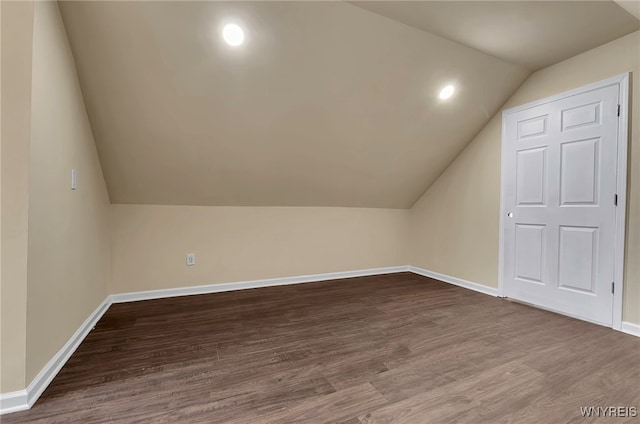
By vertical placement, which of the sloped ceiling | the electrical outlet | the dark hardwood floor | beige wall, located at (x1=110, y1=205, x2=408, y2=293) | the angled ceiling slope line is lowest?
the dark hardwood floor

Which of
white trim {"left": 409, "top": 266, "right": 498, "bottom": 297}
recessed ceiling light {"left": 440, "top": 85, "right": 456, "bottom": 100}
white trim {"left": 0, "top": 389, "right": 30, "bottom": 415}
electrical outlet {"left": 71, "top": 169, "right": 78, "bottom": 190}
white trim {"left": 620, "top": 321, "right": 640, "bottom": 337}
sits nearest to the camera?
white trim {"left": 0, "top": 389, "right": 30, "bottom": 415}

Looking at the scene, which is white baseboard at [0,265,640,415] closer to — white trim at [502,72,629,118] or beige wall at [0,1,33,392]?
beige wall at [0,1,33,392]

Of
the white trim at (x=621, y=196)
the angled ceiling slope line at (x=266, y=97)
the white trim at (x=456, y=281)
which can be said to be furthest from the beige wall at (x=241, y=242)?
the white trim at (x=621, y=196)

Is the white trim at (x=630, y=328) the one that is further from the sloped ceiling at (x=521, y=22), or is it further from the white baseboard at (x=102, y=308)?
the white baseboard at (x=102, y=308)

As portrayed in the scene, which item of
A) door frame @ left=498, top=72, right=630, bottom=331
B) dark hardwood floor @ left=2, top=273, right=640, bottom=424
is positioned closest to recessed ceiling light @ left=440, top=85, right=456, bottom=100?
door frame @ left=498, top=72, right=630, bottom=331

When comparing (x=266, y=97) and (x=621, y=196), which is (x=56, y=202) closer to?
(x=266, y=97)

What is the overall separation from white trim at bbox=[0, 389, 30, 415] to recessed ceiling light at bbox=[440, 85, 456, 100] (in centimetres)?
355

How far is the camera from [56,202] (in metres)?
1.61

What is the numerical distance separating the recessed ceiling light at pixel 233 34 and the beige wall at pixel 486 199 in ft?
9.17

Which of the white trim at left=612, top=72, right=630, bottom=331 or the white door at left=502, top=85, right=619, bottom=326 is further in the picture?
the white door at left=502, top=85, right=619, bottom=326

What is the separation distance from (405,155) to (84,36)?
2.99m

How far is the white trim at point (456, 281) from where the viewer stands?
10.5ft

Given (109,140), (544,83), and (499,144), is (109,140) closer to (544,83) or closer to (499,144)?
(499,144)

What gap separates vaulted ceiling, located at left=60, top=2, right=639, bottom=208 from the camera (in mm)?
1853
